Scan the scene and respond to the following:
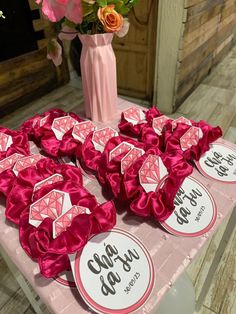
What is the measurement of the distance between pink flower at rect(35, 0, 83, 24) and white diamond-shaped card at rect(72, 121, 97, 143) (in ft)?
0.97

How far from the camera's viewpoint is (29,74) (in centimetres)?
237

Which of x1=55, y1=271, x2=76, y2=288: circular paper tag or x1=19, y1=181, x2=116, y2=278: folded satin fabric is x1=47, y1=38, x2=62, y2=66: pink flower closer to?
x1=19, y1=181, x2=116, y2=278: folded satin fabric

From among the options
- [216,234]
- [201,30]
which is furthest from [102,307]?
[201,30]

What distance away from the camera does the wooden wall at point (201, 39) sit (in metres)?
1.89

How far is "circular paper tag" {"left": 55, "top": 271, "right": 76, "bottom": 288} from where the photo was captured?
49cm

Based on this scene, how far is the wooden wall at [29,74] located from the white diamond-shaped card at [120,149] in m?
1.81

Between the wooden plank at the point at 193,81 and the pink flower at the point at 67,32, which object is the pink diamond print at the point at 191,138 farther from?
A: the wooden plank at the point at 193,81

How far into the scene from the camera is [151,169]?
2.07 feet

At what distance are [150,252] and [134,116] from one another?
49 cm

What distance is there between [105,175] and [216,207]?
0.28m

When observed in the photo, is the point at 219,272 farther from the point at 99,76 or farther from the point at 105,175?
A: the point at 99,76

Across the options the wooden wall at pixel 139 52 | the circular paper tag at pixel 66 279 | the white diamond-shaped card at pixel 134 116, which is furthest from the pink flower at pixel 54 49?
the wooden wall at pixel 139 52

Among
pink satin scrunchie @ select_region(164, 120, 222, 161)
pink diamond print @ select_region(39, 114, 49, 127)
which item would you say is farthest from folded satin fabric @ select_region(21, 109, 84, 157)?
pink satin scrunchie @ select_region(164, 120, 222, 161)

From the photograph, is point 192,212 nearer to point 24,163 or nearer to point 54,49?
point 24,163
